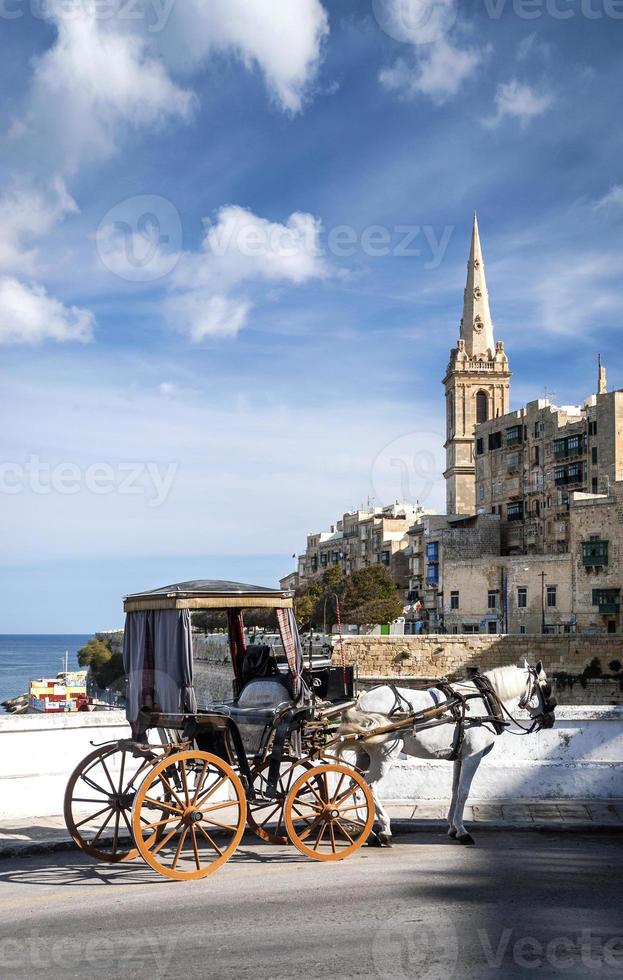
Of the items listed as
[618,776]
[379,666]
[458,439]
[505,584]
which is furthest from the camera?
[458,439]

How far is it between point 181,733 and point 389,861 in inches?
93.3

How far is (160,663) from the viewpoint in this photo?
368 inches

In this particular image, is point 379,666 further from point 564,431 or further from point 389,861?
point 389,861

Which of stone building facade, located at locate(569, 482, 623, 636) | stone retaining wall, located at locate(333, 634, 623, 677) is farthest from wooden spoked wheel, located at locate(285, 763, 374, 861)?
stone building facade, located at locate(569, 482, 623, 636)

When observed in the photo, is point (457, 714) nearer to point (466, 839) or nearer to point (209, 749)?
point (466, 839)

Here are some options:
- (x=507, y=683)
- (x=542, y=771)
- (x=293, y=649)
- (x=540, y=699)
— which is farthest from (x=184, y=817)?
(x=542, y=771)

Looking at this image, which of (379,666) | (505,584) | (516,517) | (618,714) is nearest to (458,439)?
(516,517)

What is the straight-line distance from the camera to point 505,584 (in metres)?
57.4

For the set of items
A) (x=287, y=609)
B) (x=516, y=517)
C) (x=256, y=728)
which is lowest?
(x=256, y=728)

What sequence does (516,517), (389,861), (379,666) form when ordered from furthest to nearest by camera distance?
1. (516,517)
2. (379,666)
3. (389,861)

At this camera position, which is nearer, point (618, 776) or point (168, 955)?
point (168, 955)

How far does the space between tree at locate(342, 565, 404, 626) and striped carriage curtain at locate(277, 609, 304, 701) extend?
56581 mm

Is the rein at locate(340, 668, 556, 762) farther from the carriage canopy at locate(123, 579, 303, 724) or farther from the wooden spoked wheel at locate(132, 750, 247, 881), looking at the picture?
the wooden spoked wheel at locate(132, 750, 247, 881)

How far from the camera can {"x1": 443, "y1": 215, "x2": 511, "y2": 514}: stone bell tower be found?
83562mm
